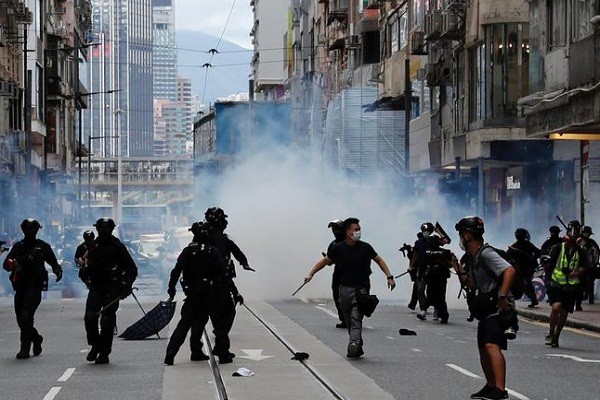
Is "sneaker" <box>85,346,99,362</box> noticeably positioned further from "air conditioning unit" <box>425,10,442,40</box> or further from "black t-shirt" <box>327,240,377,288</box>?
"air conditioning unit" <box>425,10,442,40</box>

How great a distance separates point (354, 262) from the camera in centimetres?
1947

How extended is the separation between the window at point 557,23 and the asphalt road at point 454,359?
8.84m

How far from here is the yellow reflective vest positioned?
870 inches

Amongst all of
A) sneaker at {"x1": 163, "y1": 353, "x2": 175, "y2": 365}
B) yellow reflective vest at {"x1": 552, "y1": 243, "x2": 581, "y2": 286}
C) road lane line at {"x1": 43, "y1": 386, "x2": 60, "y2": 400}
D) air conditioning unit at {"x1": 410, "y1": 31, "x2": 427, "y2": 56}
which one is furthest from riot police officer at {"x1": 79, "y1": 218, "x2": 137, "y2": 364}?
air conditioning unit at {"x1": 410, "y1": 31, "x2": 427, "y2": 56}

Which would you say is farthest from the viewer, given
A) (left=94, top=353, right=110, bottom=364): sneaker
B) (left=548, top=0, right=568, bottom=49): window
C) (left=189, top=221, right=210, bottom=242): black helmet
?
(left=548, top=0, right=568, bottom=49): window

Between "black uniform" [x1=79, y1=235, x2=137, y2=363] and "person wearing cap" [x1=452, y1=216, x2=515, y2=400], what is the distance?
619 cm

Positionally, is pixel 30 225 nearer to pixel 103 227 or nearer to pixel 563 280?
pixel 103 227

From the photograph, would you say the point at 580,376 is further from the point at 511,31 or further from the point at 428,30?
the point at 428,30

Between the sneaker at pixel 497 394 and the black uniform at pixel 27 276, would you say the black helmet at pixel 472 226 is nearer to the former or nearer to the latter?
the sneaker at pixel 497 394

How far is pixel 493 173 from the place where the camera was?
168ft

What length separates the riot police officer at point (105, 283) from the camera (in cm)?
1900

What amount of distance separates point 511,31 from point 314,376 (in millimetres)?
29836

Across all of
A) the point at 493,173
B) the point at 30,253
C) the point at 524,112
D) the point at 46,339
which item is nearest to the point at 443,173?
the point at 493,173

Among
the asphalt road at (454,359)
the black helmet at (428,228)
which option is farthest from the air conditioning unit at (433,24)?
the asphalt road at (454,359)
